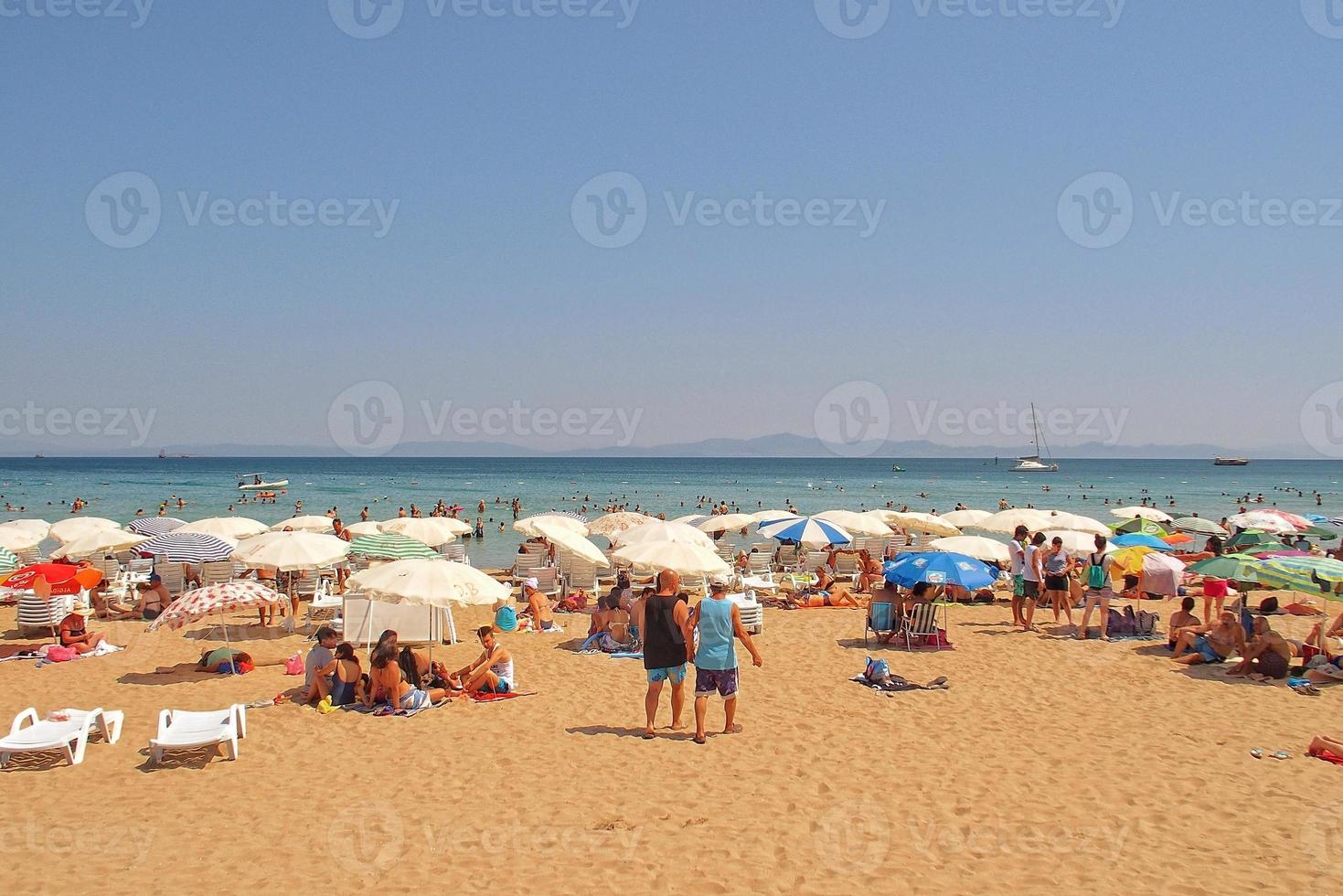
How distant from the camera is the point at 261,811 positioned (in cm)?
563

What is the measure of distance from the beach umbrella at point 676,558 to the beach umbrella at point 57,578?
281 inches

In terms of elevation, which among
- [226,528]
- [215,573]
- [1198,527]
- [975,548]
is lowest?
[215,573]

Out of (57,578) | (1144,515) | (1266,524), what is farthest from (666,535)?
(1266,524)

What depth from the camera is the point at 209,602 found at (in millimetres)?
8852

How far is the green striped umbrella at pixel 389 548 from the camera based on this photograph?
12031 millimetres

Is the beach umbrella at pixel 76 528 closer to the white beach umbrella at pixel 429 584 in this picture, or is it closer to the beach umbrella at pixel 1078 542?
the white beach umbrella at pixel 429 584

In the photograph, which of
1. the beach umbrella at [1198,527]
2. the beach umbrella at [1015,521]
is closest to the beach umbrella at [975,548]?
the beach umbrella at [1015,521]

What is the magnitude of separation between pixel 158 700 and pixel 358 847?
481 cm

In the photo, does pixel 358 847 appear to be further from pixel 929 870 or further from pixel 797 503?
pixel 797 503

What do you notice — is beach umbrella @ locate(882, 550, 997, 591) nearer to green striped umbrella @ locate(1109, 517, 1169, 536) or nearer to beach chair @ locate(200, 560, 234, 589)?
green striped umbrella @ locate(1109, 517, 1169, 536)

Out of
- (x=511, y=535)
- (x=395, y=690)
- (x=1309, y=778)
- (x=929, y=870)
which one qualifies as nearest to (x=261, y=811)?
(x=395, y=690)

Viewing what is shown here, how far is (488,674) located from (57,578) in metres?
6.40

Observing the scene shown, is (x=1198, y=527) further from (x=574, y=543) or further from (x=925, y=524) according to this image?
(x=574, y=543)

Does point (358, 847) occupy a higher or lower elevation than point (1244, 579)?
lower
